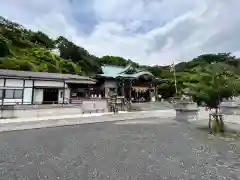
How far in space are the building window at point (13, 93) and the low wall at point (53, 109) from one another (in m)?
3.36

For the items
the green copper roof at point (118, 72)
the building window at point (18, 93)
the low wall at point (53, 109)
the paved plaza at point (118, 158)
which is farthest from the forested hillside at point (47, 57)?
the paved plaza at point (118, 158)

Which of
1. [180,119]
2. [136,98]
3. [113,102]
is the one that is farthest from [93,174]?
[136,98]

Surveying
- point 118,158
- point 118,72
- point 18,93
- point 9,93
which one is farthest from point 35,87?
point 118,158

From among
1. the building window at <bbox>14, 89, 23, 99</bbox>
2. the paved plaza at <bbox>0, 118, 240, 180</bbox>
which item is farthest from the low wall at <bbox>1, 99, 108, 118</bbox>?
the paved plaza at <bbox>0, 118, 240, 180</bbox>

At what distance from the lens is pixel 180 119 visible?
65.7 ft

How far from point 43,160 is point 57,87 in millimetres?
19421

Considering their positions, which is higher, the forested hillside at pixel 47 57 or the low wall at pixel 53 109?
the forested hillside at pixel 47 57

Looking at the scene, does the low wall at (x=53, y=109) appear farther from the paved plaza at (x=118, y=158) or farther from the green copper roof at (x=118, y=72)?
the green copper roof at (x=118, y=72)

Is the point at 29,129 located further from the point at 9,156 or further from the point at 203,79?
the point at 203,79

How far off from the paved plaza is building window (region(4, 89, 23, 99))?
1251 cm

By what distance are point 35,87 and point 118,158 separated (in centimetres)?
1929

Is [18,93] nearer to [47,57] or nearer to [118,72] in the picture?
[47,57]

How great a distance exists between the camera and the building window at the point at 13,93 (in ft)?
73.5

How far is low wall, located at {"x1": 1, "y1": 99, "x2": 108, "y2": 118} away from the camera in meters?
19.5
